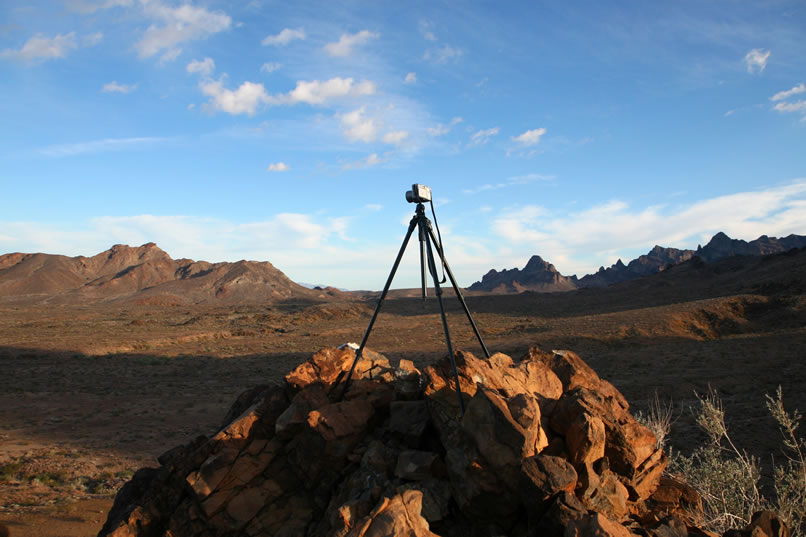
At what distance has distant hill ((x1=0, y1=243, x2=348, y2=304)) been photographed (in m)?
91.4

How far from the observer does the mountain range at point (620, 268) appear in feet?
345

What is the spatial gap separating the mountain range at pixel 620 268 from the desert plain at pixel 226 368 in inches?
2204

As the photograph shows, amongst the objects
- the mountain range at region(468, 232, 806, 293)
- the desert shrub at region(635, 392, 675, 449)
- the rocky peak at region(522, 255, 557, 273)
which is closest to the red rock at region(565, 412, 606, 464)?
the desert shrub at region(635, 392, 675, 449)

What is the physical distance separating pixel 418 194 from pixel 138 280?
4408 inches

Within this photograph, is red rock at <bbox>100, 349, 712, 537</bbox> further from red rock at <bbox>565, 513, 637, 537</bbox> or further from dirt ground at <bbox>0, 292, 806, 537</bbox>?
dirt ground at <bbox>0, 292, 806, 537</bbox>

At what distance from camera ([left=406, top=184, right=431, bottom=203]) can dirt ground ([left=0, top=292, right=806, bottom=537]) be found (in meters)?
8.07

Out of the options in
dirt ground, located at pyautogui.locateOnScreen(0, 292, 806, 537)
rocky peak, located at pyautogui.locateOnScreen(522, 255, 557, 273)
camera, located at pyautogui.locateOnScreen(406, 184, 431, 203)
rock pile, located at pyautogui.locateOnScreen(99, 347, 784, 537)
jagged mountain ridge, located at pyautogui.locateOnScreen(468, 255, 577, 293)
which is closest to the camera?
rock pile, located at pyautogui.locateOnScreen(99, 347, 784, 537)

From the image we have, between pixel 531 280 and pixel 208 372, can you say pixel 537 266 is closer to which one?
pixel 531 280

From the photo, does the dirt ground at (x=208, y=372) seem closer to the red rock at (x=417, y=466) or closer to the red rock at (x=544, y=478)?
the red rock at (x=417, y=466)

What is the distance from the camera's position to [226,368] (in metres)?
27.6

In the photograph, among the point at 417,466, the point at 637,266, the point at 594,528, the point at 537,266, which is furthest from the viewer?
the point at 537,266

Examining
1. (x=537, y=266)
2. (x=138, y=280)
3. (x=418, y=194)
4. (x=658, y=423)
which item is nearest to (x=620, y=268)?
(x=537, y=266)

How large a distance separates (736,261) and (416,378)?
7866 centimetres

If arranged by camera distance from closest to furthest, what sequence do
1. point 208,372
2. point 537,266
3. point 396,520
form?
1. point 396,520
2. point 208,372
3. point 537,266
